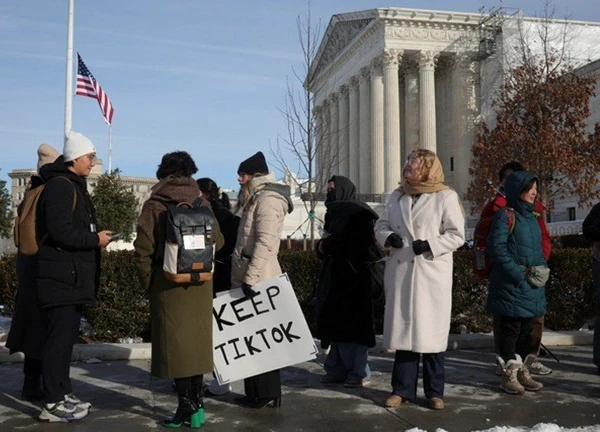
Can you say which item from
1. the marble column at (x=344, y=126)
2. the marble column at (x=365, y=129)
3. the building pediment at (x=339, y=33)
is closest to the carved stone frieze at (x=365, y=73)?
the marble column at (x=365, y=129)

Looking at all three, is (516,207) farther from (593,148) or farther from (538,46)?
(538,46)

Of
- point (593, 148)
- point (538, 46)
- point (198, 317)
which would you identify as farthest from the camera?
point (538, 46)

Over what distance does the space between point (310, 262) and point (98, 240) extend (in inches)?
196

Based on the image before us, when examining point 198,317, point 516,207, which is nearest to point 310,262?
point 516,207

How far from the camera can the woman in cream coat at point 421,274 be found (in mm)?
5664

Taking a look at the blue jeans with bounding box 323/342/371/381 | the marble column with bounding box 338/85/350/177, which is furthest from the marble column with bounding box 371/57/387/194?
the blue jeans with bounding box 323/342/371/381

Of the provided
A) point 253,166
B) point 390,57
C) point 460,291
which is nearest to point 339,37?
point 390,57

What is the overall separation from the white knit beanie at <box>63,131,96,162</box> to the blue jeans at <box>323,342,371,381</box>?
272cm

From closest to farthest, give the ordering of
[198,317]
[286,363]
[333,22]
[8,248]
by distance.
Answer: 1. [198,317]
2. [286,363]
3. [8,248]
4. [333,22]

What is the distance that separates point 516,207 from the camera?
6.55 m

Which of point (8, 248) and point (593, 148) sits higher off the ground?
point (593, 148)

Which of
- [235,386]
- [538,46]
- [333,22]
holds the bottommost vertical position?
[235,386]

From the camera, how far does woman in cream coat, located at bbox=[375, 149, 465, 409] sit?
566 centimetres

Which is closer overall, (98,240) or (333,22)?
(98,240)
